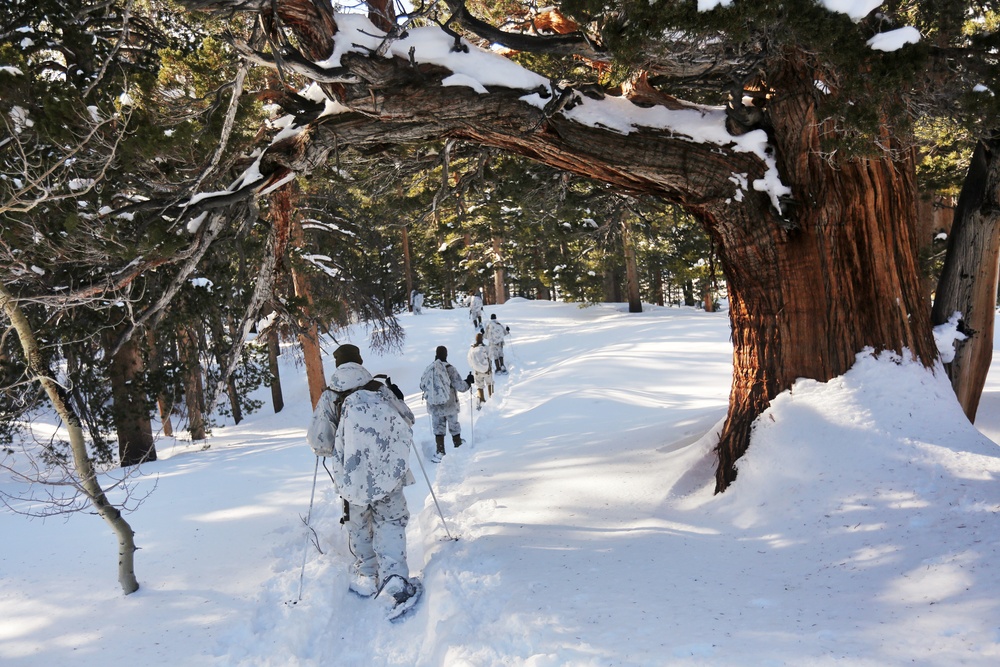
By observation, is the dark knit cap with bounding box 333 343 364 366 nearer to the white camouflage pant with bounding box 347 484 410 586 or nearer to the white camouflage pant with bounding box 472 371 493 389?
the white camouflage pant with bounding box 347 484 410 586

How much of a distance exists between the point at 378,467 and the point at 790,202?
378 centimetres

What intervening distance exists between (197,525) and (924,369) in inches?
Answer: 267

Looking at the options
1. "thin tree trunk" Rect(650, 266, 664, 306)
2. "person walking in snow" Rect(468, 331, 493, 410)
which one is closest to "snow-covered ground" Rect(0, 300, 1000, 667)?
"person walking in snow" Rect(468, 331, 493, 410)

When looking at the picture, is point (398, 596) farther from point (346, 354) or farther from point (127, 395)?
point (127, 395)

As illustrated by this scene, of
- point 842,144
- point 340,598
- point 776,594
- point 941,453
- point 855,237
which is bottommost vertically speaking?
point 340,598

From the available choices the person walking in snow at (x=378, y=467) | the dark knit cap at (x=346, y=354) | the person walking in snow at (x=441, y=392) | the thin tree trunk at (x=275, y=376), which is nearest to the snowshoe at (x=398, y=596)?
the person walking in snow at (x=378, y=467)

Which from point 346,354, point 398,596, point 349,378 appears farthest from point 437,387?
point 398,596

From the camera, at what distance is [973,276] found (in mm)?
5297

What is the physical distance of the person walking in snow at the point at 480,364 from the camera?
12492 mm

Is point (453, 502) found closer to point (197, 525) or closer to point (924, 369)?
point (197, 525)

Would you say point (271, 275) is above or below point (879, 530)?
above

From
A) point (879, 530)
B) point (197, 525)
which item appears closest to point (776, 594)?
point (879, 530)

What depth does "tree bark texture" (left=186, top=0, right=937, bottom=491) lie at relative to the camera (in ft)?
14.2

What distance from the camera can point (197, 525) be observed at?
584 cm
